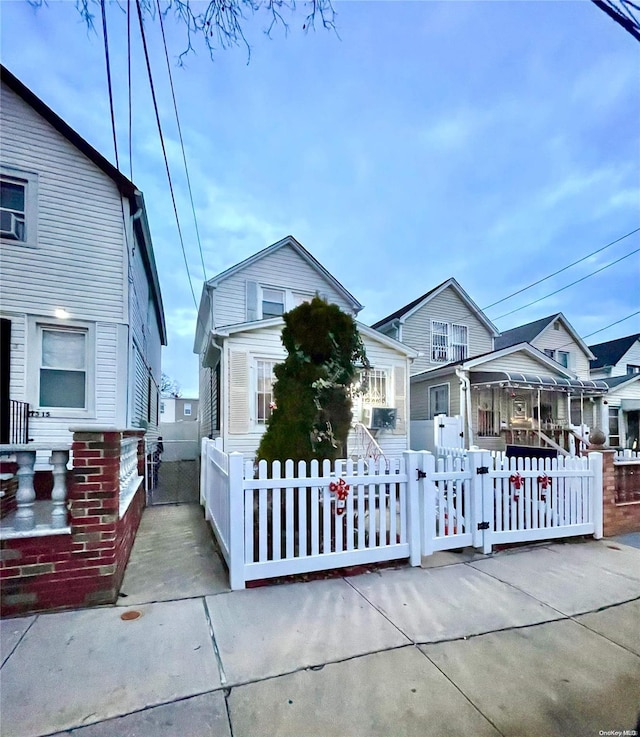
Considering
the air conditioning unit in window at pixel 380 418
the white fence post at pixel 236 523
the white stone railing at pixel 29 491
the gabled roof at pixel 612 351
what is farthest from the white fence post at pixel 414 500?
the gabled roof at pixel 612 351

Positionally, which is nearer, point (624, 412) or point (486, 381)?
point (486, 381)

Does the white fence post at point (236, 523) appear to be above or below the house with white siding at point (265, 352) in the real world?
below

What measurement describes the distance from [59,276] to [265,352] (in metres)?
4.15

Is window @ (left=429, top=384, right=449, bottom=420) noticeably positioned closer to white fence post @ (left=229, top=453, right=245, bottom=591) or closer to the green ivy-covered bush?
the green ivy-covered bush

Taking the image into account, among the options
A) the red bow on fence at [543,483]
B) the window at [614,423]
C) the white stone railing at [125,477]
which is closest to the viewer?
the white stone railing at [125,477]

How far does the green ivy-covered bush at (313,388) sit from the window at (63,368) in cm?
434

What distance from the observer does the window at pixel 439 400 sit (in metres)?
12.9

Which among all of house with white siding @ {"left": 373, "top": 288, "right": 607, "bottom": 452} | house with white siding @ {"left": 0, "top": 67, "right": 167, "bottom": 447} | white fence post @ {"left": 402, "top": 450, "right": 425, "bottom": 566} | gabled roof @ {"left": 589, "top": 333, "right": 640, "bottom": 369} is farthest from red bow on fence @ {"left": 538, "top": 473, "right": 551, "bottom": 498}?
gabled roof @ {"left": 589, "top": 333, "right": 640, "bottom": 369}

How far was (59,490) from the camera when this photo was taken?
303 centimetres

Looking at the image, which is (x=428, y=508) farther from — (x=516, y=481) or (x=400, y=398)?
(x=400, y=398)

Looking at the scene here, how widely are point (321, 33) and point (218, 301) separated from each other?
9133 millimetres

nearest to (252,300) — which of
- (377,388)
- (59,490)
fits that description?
(377,388)

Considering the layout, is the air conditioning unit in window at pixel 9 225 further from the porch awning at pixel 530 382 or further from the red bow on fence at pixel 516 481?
the porch awning at pixel 530 382

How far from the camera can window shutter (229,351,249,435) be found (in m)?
8.52
